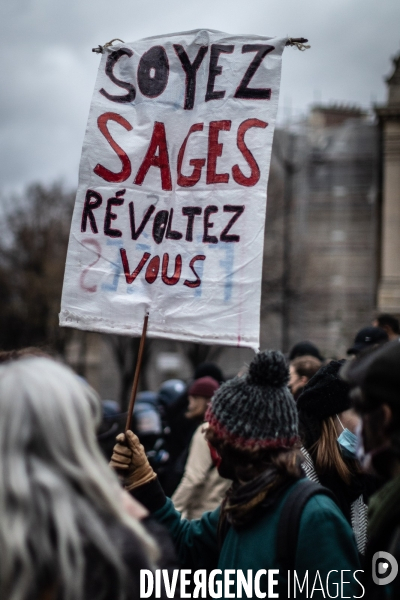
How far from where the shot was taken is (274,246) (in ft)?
108

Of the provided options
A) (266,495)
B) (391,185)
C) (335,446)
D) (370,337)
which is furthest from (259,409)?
(391,185)

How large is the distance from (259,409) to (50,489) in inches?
43.7

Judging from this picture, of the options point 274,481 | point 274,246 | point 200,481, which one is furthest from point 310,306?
point 274,481

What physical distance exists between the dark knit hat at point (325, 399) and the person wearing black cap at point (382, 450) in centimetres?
A: 121

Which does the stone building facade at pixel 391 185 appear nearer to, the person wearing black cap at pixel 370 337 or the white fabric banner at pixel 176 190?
the person wearing black cap at pixel 370 337

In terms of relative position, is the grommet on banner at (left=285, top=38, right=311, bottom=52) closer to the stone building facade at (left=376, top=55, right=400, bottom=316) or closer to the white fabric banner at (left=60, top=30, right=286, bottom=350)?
the white fabric banner at (left=60, top=30, right=286, bottom=350)

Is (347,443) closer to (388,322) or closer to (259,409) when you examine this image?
(259,409)

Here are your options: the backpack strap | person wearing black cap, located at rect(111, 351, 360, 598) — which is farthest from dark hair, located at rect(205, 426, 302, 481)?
the backpack strap

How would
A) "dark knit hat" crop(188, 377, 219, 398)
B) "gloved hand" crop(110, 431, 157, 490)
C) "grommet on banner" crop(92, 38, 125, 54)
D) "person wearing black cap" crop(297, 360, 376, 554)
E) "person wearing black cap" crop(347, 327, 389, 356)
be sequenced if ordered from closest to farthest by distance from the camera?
"gloved hand" crop(110, 431, 157, 490)
"person wearing black cap" crop(297, 360, 376, 554)
"grommet on banner" crop(92, 38, 125, 54)
"person wearing black cap" crop(347, 327, 389, 356)
"dark knit hat" crop(188, 377, 219, 398)

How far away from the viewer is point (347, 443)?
123 inches

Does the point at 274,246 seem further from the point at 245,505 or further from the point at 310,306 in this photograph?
the point at 245,505

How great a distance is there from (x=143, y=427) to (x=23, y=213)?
30270mm

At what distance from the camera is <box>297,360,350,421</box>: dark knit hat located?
3168 millimetres

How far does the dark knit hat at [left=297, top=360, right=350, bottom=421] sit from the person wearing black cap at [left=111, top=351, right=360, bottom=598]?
0.67 metres
